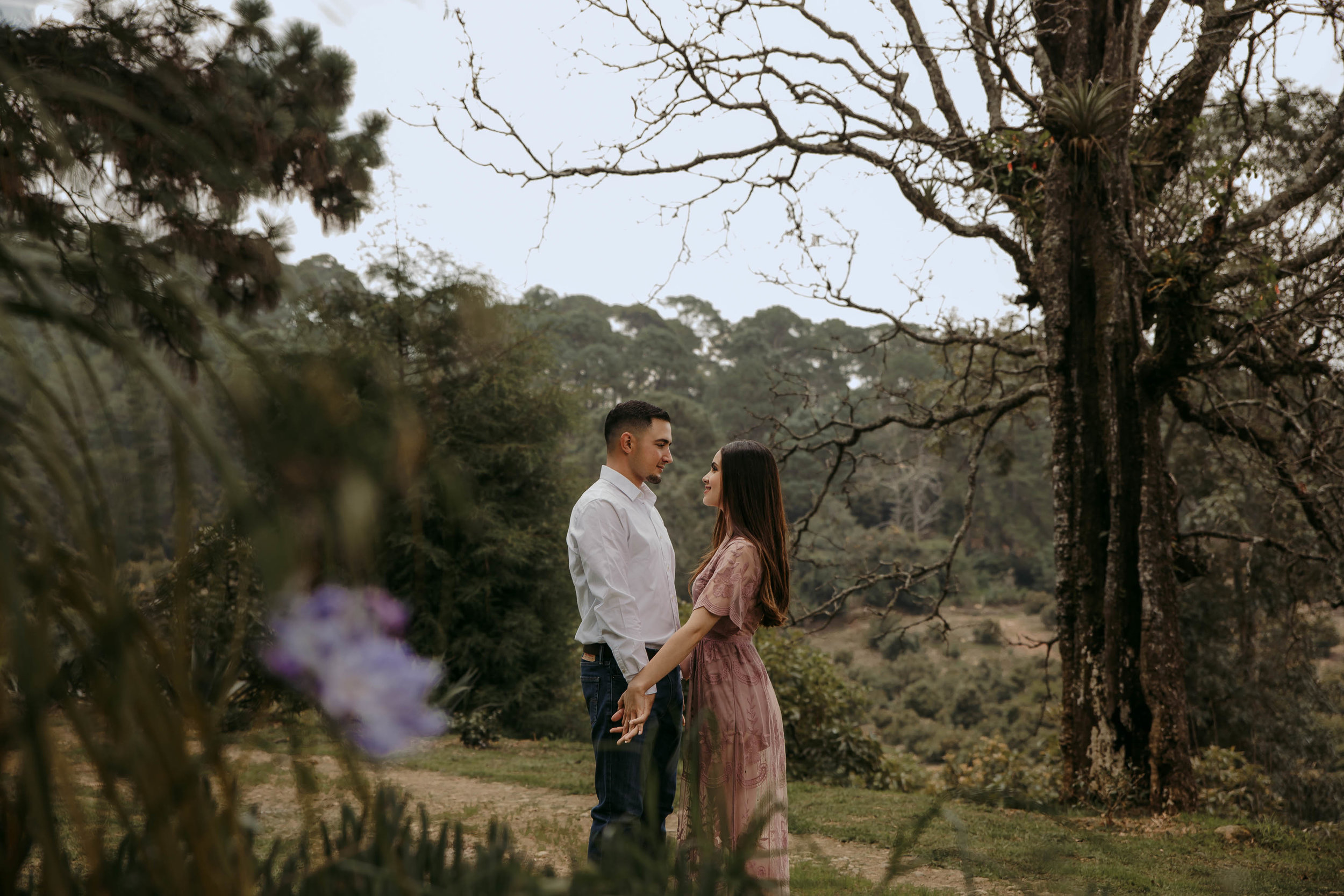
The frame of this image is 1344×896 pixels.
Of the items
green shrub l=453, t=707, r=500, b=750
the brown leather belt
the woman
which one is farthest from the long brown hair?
green shrub l=453, t=707, r=500, b=750

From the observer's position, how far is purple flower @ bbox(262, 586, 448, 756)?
30.1 inches

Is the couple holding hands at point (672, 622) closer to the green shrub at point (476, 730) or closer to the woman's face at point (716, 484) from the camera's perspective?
the woman's face at point (716, 484)

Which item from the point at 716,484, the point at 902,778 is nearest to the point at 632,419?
the point at 716,484

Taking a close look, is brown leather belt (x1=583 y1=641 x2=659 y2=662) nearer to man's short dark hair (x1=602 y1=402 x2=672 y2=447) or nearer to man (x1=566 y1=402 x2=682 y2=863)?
man (x1=566 y1=402 x2=682 y2=863)

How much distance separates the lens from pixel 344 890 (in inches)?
35.5

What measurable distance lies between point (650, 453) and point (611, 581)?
49 cm

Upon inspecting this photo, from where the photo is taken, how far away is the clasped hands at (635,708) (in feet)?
8.24

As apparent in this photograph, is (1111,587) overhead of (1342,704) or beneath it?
overhead

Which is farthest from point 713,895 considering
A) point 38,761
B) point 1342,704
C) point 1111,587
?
point 1342,704

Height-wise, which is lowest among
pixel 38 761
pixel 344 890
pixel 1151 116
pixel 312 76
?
pixel 344 890

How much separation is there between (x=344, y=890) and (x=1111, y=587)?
617cm

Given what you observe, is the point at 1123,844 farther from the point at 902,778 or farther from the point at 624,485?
the point at 624,485

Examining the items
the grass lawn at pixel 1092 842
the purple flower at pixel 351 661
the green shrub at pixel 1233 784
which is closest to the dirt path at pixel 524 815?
the grass lawn at pixel 1092 842

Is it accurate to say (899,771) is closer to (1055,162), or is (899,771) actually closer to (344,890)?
(1055,162)
